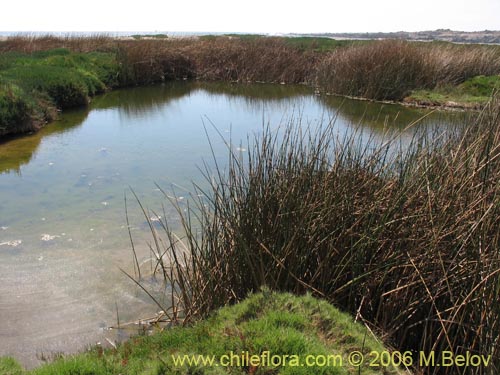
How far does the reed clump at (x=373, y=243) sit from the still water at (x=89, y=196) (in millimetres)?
768

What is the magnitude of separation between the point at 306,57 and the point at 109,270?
1692 cm

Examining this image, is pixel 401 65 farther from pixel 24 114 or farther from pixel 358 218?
pixel 358 218

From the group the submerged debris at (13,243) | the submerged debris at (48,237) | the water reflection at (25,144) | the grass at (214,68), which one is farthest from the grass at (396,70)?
the submerged debris at (13,243)

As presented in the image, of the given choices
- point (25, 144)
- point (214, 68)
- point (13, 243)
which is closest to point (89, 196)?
point (13, 243)

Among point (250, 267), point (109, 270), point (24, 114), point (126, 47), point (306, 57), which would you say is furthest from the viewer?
point (306, 57)

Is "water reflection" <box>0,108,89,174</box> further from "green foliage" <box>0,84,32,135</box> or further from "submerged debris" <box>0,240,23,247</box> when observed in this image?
"submerged debris" <box>0,240,23,247</box>

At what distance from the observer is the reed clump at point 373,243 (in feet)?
9.09

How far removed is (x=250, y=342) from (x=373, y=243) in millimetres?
1155

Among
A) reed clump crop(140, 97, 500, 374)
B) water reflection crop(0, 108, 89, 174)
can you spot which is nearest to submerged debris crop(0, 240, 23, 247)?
reed clump crop(140, 97, 500, 374)

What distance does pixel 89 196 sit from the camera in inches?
260

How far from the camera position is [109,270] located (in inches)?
181

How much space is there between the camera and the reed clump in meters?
2.77

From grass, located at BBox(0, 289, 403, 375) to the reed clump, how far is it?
0.84 feet

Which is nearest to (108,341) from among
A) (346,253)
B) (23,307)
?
(23,307)
